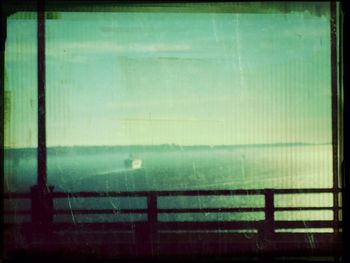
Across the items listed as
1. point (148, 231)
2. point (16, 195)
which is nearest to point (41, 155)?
point (16, 195)

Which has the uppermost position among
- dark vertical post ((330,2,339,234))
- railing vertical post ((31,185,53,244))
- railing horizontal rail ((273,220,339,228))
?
dark vertical post ((330,2,339,234))

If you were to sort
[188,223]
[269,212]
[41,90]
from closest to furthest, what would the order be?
[41,90] → [188,223] → [269,212]

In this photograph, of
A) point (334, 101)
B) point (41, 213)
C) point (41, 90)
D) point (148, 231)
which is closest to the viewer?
point (334, 101)

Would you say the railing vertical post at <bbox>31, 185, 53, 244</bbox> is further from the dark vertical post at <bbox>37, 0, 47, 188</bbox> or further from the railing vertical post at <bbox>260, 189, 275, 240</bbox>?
the railing vertical post at <bbox>260, 189, 275, 240</bbox>

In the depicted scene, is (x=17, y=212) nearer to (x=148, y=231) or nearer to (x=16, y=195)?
(x=16, y=195)

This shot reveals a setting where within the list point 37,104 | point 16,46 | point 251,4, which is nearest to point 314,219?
point 251,4

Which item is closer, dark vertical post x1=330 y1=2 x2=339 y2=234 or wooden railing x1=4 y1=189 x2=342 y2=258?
dark vertical post x1=330 y1=2 x2=339 y2=234

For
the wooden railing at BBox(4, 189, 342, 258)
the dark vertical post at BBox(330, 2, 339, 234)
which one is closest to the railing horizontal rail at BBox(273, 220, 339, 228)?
the wooden railing at BBox(4, 189, 342, 258)

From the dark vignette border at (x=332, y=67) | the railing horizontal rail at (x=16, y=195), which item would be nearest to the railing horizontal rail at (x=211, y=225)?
the dark vignette border at (x=332, y=67)

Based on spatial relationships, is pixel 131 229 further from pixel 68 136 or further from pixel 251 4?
pixel 251 4

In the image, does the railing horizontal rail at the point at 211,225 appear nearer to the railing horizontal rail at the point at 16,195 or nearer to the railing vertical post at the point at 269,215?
the railing vertical post at the point at 269,215

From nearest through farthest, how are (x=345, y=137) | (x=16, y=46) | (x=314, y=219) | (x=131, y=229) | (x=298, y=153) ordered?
(x=345, y=137) < (x=16, y=46) < (x=298, y=153) < (x=131, y=229) < (x=314, y=219)
